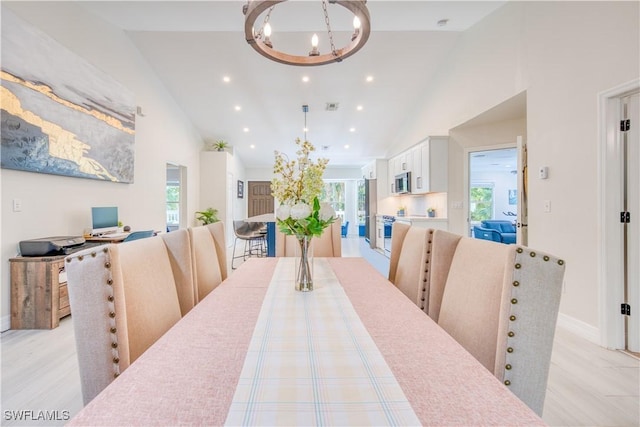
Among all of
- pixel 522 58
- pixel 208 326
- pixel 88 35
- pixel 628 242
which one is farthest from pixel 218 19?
pixel 628 242

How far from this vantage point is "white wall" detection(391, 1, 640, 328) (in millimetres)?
2143

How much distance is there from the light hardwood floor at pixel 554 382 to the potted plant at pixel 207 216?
4.00 meters

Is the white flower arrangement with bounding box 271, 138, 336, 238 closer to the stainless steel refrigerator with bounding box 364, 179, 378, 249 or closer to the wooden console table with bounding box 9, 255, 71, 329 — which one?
the wooden console table with bounding box 9, 255, 71, 329

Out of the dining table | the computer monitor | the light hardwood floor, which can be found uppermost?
the computer monitor

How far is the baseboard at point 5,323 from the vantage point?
239 centimetres

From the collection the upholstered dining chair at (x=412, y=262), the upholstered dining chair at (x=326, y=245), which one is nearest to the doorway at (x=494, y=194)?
the upholstered dining chair at (x=326, y=245)

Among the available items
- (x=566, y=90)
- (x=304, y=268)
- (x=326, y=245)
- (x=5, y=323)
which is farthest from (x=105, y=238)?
(x=566, y=90)

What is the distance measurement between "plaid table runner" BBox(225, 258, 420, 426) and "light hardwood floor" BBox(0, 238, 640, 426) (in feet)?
4.74

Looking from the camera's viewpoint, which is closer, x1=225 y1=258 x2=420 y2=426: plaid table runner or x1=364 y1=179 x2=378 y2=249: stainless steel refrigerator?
x1=225 y1=258 x2=420 y2=426: plaid table runner

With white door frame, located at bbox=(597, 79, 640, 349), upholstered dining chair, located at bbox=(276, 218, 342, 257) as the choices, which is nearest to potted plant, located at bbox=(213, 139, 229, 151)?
upholstered dining chair, located at bbox=(276, 218, 342, 257)

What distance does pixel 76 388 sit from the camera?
1.70 m

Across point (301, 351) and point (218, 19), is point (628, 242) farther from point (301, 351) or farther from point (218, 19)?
point (218, 19)

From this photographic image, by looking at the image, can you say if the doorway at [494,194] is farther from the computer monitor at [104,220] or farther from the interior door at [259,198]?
the computer monitor at [104,220]

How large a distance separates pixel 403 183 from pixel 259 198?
5.53 metres
